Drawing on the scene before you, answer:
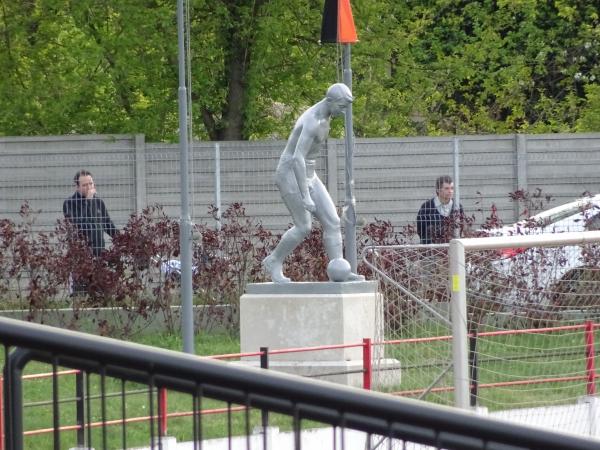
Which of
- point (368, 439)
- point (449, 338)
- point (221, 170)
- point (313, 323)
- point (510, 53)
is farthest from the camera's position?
point (510, 53)

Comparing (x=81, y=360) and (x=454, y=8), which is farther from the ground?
(x=454, y=8)

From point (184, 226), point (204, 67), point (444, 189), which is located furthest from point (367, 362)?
point (204, 67)

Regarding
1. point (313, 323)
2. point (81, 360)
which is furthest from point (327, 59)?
point (81, 360)

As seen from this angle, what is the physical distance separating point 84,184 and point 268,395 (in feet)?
47.7

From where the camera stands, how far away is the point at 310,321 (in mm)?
13734

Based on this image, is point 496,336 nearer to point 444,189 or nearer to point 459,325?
point 459,325

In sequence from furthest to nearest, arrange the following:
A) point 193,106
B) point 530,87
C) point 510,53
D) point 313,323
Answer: point 530,87 → point 510,53 → point 193,106 → point 313,323

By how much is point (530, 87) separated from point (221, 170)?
13867 millimetres

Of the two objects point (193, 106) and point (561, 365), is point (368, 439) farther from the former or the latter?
point (193, 106)

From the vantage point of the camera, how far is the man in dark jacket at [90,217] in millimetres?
18406

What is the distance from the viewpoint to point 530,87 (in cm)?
3250

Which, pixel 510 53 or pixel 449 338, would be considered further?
pixel 510 53

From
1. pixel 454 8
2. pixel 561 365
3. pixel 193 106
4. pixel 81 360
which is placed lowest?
pixel 561 365

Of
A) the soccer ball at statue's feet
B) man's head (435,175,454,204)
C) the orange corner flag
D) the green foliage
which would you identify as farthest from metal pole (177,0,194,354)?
the green foliage
